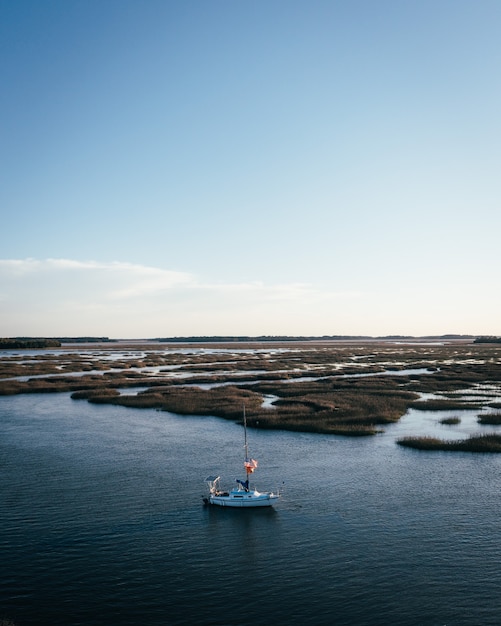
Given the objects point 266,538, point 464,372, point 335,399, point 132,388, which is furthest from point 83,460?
point 464,372

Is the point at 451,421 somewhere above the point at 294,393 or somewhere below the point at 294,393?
below

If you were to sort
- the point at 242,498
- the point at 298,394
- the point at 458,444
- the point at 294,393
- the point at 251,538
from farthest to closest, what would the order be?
the point at 294,393, the point at 298,394, the point at 458,444, the point at 242,498, the point at 251,538

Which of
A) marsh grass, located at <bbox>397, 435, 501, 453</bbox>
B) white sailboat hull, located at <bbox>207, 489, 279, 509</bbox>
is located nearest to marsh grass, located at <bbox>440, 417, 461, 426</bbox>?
marsh grass, located at <bbox>397, 435, 501, 453</bbox>

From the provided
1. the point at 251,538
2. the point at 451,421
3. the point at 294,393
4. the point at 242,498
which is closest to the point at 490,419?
the point at 451,421

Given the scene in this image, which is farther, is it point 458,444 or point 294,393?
point 294,393

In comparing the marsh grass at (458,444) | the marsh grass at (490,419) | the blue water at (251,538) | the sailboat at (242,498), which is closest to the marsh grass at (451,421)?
the marsh grass at (490,419)

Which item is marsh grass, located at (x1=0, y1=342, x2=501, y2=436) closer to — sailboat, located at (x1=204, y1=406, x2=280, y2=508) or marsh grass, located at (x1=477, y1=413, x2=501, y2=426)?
marsh grass, located at (x1=477, y1=413, x2=501, y2=426)

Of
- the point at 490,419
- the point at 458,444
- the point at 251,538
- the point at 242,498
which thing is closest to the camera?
the point at 251,538

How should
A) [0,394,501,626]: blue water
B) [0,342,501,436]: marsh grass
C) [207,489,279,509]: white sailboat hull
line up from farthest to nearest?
[0,342,501,436]: marsh grass, [207,489,279,509]: white sailboat hull, [0,394,501,626]: blue water

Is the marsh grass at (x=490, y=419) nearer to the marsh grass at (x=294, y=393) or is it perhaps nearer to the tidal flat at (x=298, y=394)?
the tidal flat at (x=298, y=394)

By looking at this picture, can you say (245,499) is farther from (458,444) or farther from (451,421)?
(451,421)
